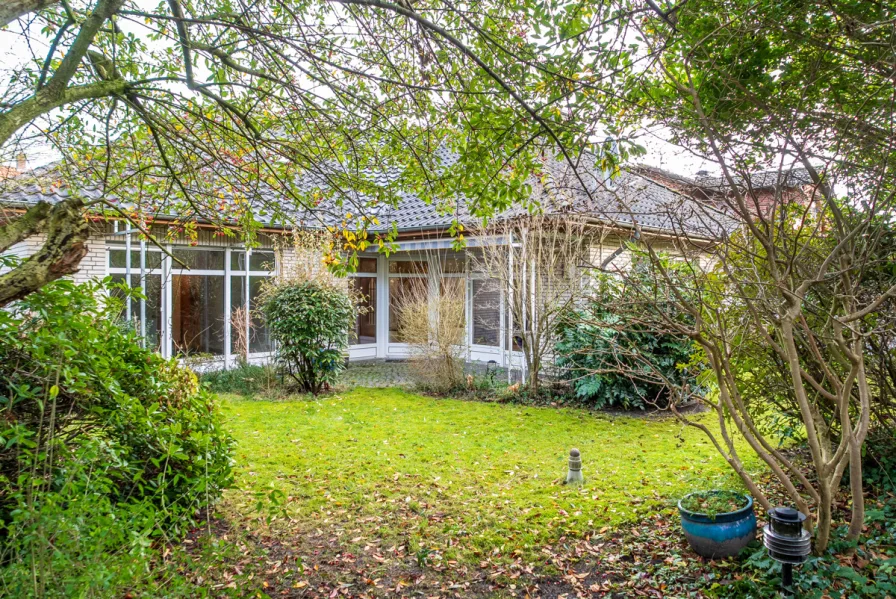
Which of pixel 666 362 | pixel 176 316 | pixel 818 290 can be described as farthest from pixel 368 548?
pixel 176 316

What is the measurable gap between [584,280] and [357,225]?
20.8ft

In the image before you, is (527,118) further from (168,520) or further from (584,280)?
(584,280)

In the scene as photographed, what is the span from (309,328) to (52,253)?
798cm

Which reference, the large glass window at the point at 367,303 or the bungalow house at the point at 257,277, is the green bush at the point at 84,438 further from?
the large glass window at the point at 367,303

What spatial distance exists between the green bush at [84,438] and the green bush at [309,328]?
5.59 metres

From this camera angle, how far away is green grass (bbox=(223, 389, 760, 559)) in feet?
15.2

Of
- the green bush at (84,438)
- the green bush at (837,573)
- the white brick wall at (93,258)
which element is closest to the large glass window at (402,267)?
the white brick wall at (93,258)

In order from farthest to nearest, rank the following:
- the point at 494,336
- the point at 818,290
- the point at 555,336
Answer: the point at 494,336, the point at 555,336, the point at 818,290

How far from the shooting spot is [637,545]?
4188mm

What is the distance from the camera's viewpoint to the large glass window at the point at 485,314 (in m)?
13.8

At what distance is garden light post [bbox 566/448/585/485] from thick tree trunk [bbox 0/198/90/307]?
4.44m

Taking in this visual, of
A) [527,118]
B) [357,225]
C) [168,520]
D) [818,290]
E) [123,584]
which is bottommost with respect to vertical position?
[168,520]

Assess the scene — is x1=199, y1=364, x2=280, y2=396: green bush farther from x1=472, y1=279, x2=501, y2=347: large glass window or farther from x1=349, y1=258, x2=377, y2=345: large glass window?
x1=472, y1=279, x2=501, y2=347: large glass window

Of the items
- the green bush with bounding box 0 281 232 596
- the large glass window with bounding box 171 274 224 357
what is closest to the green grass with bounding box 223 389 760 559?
the green bush with bounding box 0 281 232 596
